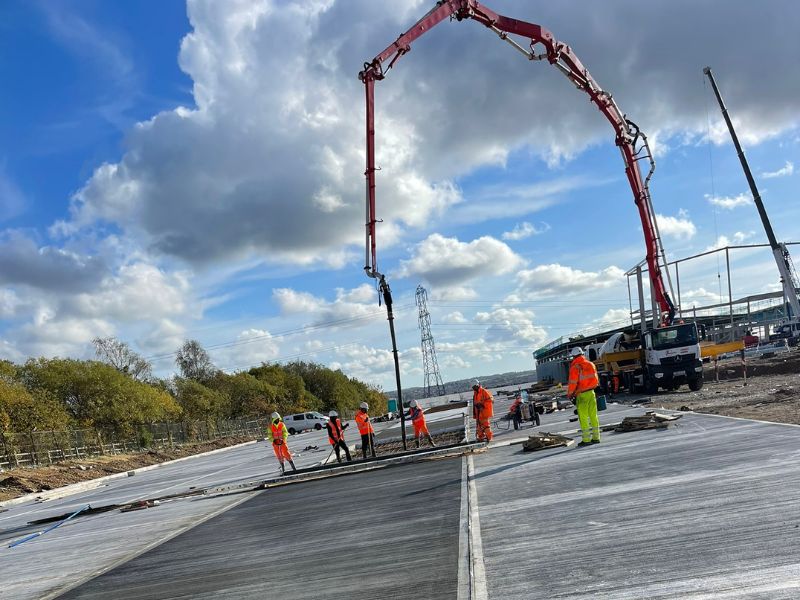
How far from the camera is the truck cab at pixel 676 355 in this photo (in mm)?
27719

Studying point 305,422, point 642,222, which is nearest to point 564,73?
point 642,222

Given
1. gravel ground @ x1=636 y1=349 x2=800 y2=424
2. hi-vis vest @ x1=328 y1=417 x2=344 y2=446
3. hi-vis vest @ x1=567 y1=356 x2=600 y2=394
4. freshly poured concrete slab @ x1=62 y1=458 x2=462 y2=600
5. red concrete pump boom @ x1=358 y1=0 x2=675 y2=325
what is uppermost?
red concrete pump boom @ x1=358 y1=0 x2=675 y2=325

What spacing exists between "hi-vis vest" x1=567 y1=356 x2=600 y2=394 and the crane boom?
28575mm

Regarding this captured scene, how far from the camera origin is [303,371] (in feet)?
371

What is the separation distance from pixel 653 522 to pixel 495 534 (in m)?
1.56

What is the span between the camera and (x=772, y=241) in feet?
130

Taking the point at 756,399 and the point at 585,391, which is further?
the point at 756,399

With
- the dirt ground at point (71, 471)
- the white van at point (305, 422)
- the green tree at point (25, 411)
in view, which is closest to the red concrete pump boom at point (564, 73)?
the dirt ground at point (71, 471)

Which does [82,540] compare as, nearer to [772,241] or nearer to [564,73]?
[564,73]

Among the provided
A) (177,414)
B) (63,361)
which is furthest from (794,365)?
(177,414)

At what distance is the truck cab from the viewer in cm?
2772

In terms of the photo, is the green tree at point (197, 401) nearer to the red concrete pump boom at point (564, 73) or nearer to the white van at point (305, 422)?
the white van at point (305, 422)

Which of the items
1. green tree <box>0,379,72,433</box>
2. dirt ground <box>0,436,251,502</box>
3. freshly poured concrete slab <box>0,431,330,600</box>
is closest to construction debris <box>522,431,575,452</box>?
freshly poured concrete slab <box>0,431,330,600</box>

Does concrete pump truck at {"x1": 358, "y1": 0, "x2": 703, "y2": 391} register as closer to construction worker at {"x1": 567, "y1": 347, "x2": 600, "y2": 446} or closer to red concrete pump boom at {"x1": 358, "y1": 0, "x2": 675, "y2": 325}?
red concrete pump boom at {"x1": 358, "y1": 0, "x2": 675, "y2": 325}
